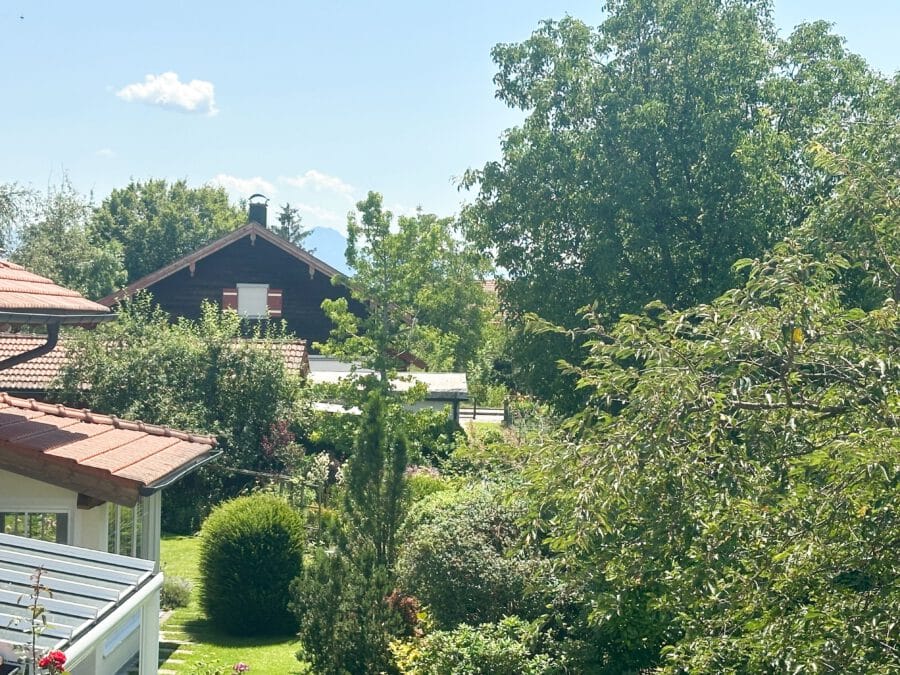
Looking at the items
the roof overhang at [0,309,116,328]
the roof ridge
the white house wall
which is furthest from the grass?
the roof overhang at [0,309,116,328]

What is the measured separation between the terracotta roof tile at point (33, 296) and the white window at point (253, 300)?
89.2ft

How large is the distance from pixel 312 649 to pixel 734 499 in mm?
6868

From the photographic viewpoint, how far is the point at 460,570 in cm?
1153

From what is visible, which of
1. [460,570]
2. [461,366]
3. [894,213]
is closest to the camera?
[894,213]

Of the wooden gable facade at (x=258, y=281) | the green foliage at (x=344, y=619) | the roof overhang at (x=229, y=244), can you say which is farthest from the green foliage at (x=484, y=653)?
the wooden gable facade at (x=258, y=281)

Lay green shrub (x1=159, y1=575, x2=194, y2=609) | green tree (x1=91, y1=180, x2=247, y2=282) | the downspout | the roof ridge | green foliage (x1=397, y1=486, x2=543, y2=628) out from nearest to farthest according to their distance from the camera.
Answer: the downspout, green foliage (x1=397, y1=486, x2=543, y2=628), the roof ridge, green shrub (x1=159, y1=575, x2=194, y2=609), green tree (x1=91, y1=180, x2=247, y2=282)

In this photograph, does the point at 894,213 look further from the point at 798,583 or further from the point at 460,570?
the point at 460,570

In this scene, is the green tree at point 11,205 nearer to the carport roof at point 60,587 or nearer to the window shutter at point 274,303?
the window shutter at point 274,303

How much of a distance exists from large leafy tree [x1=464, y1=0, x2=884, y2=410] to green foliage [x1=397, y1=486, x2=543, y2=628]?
33.4 ft

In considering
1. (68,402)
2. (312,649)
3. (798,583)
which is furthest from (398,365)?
(798,583)

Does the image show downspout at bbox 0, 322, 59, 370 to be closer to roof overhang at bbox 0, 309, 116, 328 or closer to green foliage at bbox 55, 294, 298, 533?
roof overhang at bbox 0, 309, 116, 328

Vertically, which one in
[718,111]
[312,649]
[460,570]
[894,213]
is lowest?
[312,649]

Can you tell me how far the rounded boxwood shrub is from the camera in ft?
49.0

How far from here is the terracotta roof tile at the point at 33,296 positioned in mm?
10094
